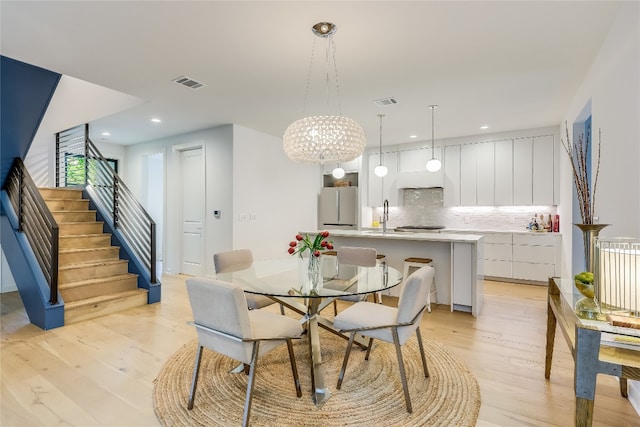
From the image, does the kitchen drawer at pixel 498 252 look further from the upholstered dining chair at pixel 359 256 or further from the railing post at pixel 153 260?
the railing post at pixel 153 260

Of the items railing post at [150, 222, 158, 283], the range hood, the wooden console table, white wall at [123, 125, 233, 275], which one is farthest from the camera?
the range hood

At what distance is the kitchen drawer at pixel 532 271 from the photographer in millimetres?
5168

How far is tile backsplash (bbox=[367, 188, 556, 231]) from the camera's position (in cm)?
583

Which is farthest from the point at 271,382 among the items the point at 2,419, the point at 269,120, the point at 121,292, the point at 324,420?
the point at 269,120

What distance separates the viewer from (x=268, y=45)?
8.95 ft

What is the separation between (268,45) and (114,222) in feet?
12.1

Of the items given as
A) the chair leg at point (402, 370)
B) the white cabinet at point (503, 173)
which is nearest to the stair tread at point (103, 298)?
the chair leg at point (402, 370)

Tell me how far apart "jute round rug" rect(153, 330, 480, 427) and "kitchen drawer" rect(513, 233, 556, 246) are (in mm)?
3490

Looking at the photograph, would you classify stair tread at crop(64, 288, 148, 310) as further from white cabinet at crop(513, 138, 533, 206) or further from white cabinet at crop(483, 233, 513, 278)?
white cabinet at crop(513, 138, 533, 206)

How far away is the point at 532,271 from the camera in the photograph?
5.27 meters

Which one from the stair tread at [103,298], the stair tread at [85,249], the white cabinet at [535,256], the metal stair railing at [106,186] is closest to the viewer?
the stair tread at [103,298]

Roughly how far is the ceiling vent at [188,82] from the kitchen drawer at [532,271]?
5.37 metres

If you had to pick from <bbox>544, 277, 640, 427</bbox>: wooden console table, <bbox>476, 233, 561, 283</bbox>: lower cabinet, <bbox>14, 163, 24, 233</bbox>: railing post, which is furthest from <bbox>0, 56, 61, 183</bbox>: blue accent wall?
<bbox>476, 233, 561, 283</bbox>: lower cabinet

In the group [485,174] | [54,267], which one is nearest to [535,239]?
[485,174]
